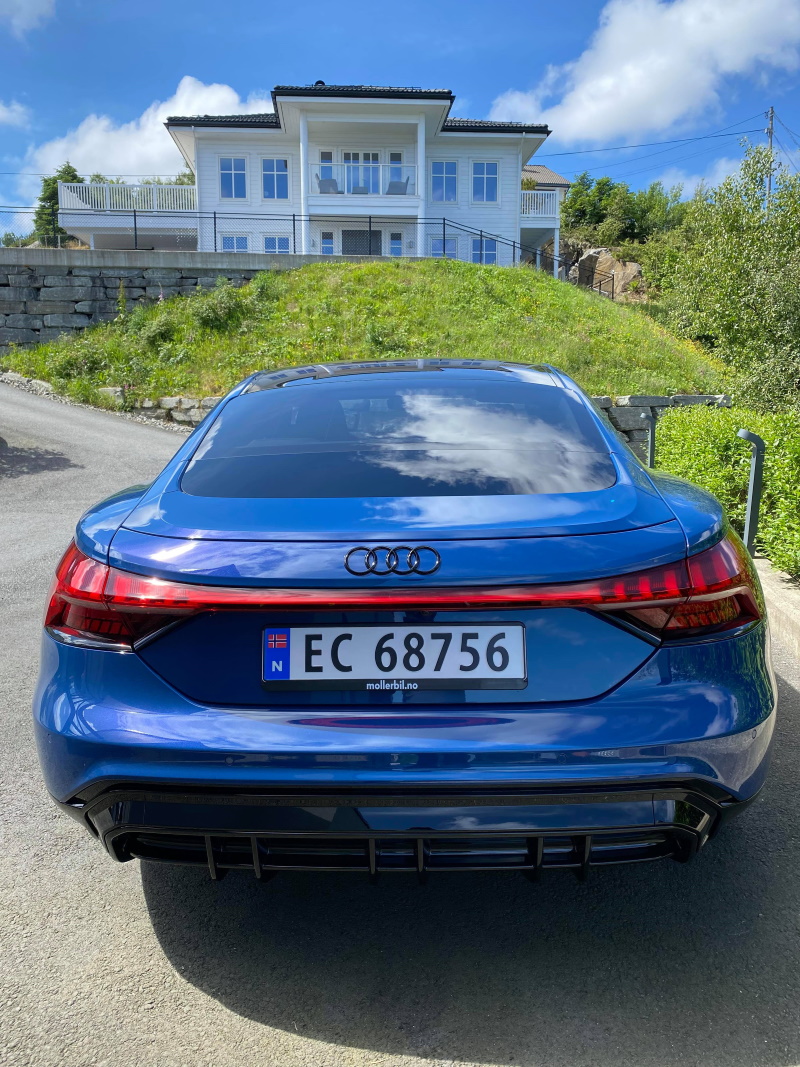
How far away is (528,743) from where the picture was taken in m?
1.84

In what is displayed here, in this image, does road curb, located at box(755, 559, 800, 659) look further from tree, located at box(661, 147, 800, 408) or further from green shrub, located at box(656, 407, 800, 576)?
tree, located at box(661, 147, 800, 408)

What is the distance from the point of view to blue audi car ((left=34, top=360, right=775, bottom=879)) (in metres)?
1.85

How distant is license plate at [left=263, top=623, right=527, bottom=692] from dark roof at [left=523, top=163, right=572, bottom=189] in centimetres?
6772

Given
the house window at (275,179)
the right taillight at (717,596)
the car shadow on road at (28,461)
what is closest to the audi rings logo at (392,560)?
the right taillight at (717,596)

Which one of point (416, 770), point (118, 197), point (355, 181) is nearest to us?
point (416, 770)

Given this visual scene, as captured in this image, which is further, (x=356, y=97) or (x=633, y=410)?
(x=356, y=97)

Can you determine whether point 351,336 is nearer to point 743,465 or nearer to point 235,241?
point 743,465

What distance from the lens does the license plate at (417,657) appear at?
6.13ft

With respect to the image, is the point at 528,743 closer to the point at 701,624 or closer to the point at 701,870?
the point at 701,624

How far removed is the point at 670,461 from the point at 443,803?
6762 millimetres

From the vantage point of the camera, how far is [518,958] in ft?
7.29

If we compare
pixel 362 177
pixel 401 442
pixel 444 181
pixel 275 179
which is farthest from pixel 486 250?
pixel 401 442

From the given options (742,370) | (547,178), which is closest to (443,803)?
(742,370)

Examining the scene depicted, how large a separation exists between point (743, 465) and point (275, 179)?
34.7 meters
